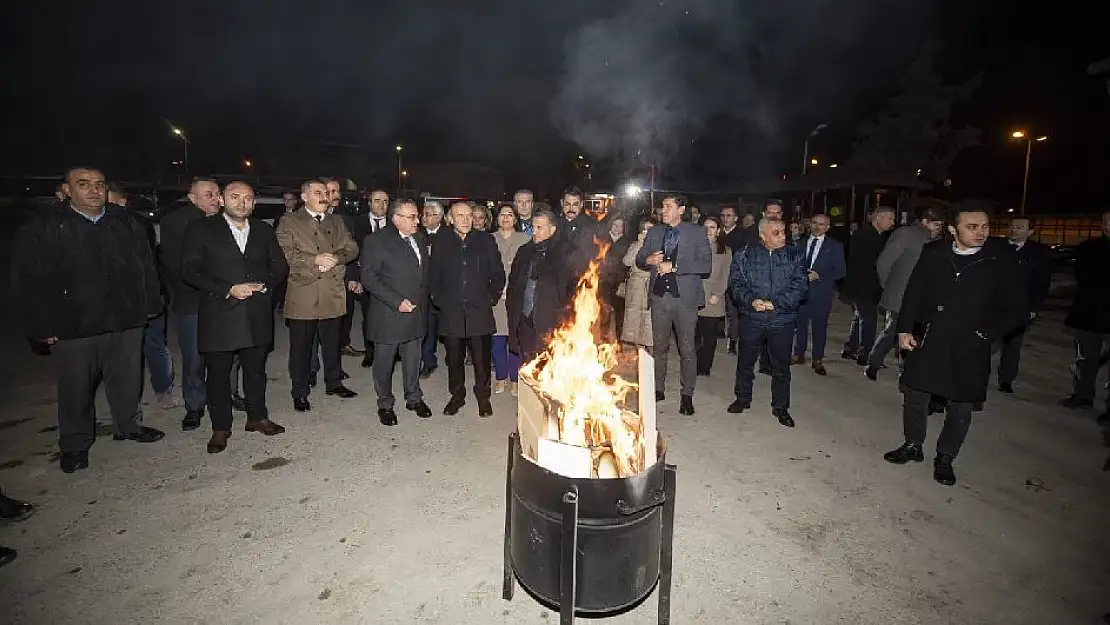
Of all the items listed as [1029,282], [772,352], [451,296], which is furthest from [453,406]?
[1029,282]

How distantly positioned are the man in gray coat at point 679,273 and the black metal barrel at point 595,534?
3.36 m

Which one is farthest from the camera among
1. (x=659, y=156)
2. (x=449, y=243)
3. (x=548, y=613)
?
(x=659, y=156)

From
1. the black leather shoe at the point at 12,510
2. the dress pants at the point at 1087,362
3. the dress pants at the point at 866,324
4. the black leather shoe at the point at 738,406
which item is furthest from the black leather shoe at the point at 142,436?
the dress pants at the point at 1087,362

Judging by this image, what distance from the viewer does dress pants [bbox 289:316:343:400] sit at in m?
5.86

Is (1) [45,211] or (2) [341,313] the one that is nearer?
(1) [45,211]

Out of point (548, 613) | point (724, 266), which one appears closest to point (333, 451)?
point (548, 613)

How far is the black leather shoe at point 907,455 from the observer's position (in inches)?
194

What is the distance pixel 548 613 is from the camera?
3.14 m

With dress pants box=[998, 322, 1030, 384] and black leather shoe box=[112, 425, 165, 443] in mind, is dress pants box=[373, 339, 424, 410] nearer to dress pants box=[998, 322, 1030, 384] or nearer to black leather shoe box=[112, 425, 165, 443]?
black leather shoe box=[112, 425, 165, 443]

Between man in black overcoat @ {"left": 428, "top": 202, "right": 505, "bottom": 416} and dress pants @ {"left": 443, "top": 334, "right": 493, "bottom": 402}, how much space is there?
10 millimetres

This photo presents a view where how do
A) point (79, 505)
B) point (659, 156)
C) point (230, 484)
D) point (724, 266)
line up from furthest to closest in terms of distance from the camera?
1. point (659, 156)
2. point (724, 266)
3. point (230, 484)
4. point (79, 505)

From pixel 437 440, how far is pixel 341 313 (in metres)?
1.74

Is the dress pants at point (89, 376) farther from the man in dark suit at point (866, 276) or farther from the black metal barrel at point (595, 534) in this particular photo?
the man in dark suit at point (866, 276)

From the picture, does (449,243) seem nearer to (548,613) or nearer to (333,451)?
(333,451)
